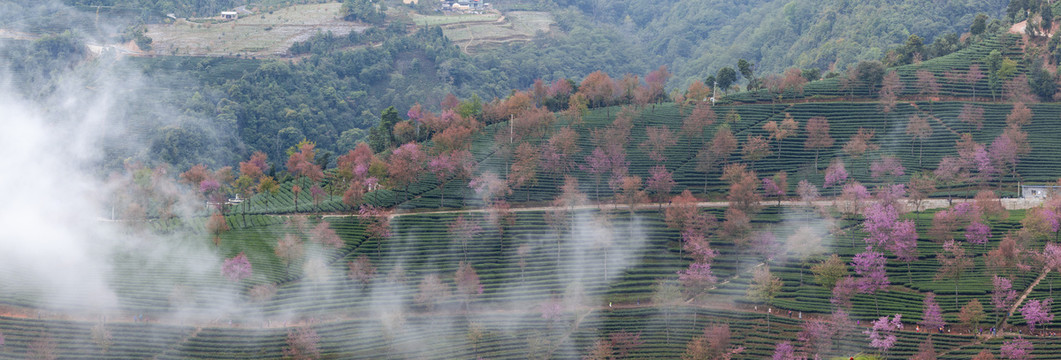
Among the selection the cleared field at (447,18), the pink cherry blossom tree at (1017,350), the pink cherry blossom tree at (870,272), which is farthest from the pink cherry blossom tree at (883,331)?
the cleared field at (447,18)

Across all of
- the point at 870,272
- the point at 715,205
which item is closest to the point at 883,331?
the point at 870,272

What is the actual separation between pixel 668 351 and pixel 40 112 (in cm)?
5368

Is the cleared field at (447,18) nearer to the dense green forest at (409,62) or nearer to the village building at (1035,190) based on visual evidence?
the dense green forest at (409,62)

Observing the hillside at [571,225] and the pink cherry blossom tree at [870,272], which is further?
the pink cherry blossom tree at [870,272]

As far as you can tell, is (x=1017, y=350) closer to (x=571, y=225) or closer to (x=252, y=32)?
(x=571, y=225)

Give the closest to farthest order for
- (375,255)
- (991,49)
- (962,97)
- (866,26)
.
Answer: (375,255), (962,97), (991,49), (866,26)

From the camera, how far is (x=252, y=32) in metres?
104

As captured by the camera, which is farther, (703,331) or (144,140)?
(144,140)

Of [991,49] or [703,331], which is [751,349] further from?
[991,49]

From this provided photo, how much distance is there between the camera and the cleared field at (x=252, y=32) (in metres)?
98.4

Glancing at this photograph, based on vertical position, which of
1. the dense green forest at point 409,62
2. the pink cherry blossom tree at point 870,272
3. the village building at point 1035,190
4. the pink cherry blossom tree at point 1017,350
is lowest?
the pink cherry blossom tree at point 1017,350

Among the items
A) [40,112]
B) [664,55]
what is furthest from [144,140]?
[664,55]

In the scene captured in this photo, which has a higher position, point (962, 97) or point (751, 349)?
point (962, 97)

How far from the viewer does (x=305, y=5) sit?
114000 mm
